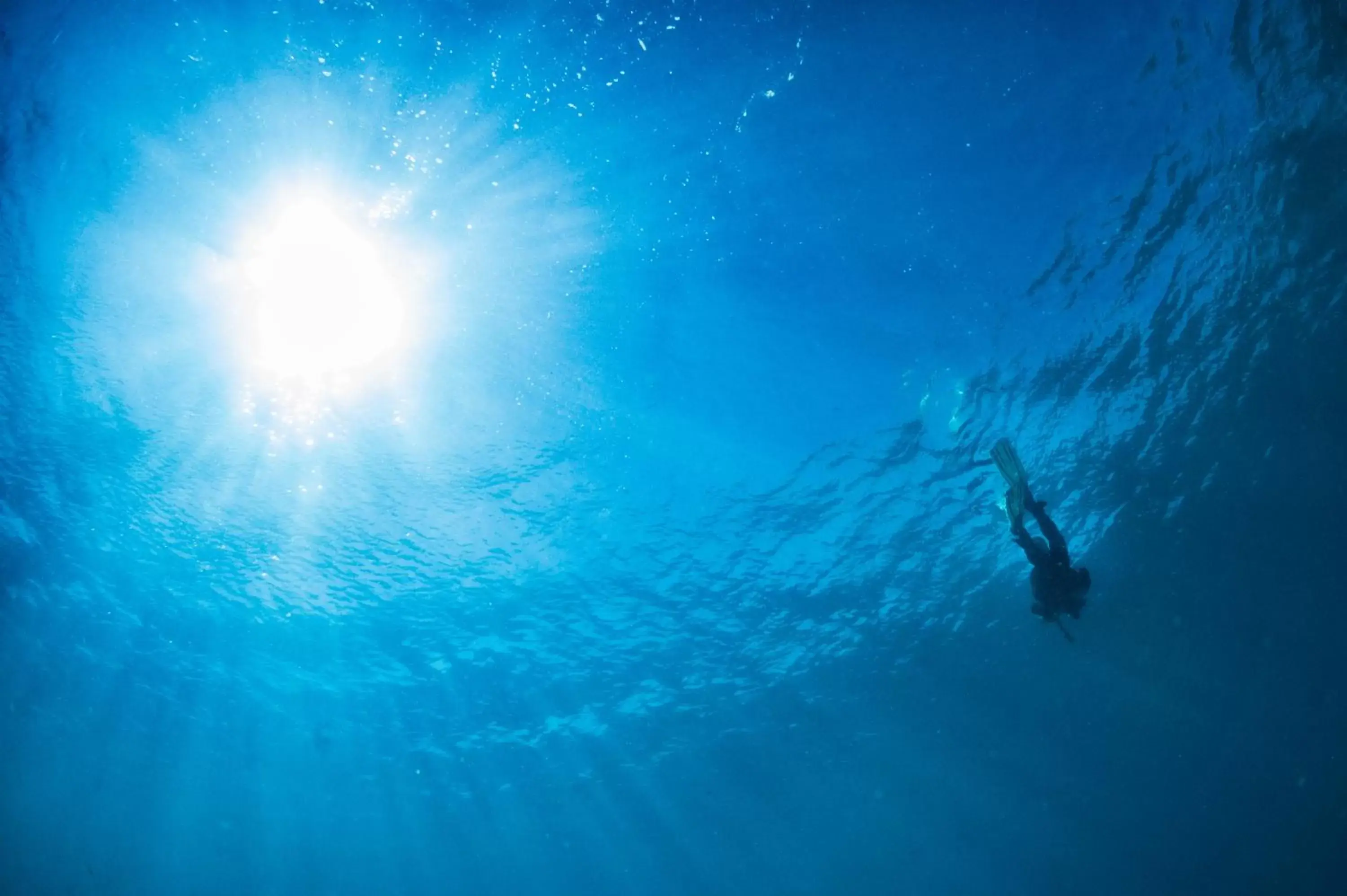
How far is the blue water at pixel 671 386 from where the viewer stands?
7352 millimetres

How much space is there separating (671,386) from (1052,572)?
650 centimetres

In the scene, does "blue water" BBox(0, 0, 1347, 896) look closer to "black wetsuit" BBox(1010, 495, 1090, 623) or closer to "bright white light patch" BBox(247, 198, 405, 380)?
"bright white light patch" BBox(247, 198, 405, 380)

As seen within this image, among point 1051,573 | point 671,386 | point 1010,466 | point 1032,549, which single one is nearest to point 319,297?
point 671,386

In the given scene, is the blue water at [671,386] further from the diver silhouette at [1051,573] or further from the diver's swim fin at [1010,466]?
the diver silhouette at [1051,573]

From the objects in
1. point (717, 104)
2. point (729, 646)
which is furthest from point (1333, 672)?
point (717, 104)

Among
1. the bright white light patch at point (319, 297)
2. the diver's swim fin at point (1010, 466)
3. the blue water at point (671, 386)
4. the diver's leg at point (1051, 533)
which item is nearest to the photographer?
the blue water at point (671, 386)

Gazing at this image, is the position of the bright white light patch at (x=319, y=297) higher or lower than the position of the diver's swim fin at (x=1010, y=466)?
higher

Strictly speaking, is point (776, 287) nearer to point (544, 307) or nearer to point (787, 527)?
point (544, 307)

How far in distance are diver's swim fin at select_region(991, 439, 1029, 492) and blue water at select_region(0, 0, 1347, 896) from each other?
2.27 meters

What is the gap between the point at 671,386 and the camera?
1104 centimetres

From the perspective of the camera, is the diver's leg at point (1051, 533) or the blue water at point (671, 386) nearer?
the blue water at point (671, 386)

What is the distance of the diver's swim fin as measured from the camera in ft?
29.9

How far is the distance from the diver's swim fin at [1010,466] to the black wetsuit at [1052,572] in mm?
582

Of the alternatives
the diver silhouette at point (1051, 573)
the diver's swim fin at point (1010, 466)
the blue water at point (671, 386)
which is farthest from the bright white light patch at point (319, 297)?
the diver silhouette at point (1051, 573)
